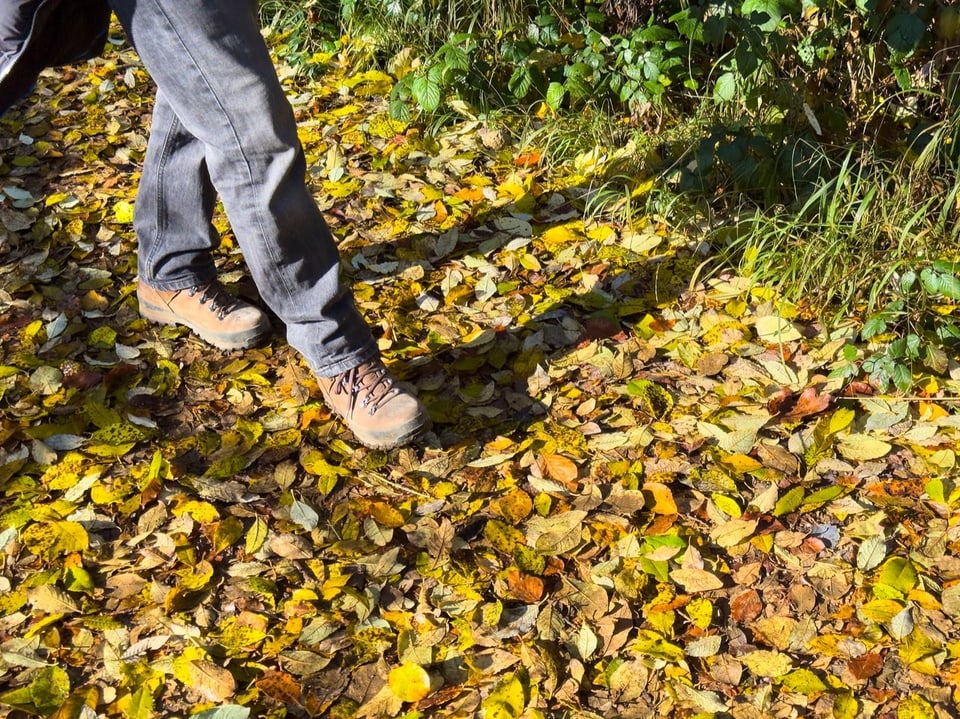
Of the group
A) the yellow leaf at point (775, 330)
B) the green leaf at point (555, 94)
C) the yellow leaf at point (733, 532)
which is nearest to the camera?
the yellow leaf at point (733, 532)

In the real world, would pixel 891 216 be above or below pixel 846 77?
below

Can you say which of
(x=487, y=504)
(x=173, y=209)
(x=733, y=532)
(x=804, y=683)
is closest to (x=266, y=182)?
(x=173, y=209)

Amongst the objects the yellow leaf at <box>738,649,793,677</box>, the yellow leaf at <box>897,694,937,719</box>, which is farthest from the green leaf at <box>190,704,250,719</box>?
the yellow leaf at <box>897,694,937,719</box>

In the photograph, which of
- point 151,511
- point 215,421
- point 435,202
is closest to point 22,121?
point 435,202

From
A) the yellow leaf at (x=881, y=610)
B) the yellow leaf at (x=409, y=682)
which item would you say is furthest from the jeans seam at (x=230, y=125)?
the yellow leaf at (x=881, y=610)

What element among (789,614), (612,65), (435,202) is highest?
(612,65)

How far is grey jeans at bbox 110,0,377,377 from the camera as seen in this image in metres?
2.21

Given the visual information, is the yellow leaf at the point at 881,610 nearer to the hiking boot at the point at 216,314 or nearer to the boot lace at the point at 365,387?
the boot lace at the point at 365,387

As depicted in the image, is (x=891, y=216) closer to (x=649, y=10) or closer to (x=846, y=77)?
(x=846, y=77)

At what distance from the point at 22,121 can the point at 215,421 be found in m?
2.50

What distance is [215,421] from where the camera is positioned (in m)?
2.88

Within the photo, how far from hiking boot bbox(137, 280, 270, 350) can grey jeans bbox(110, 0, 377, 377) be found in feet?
0.17

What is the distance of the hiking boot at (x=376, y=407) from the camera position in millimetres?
2689

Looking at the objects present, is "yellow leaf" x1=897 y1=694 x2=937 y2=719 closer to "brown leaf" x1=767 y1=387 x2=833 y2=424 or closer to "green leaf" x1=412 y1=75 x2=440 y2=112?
"brown leaf" x1=767 y1=387 x2=833 y2=424
